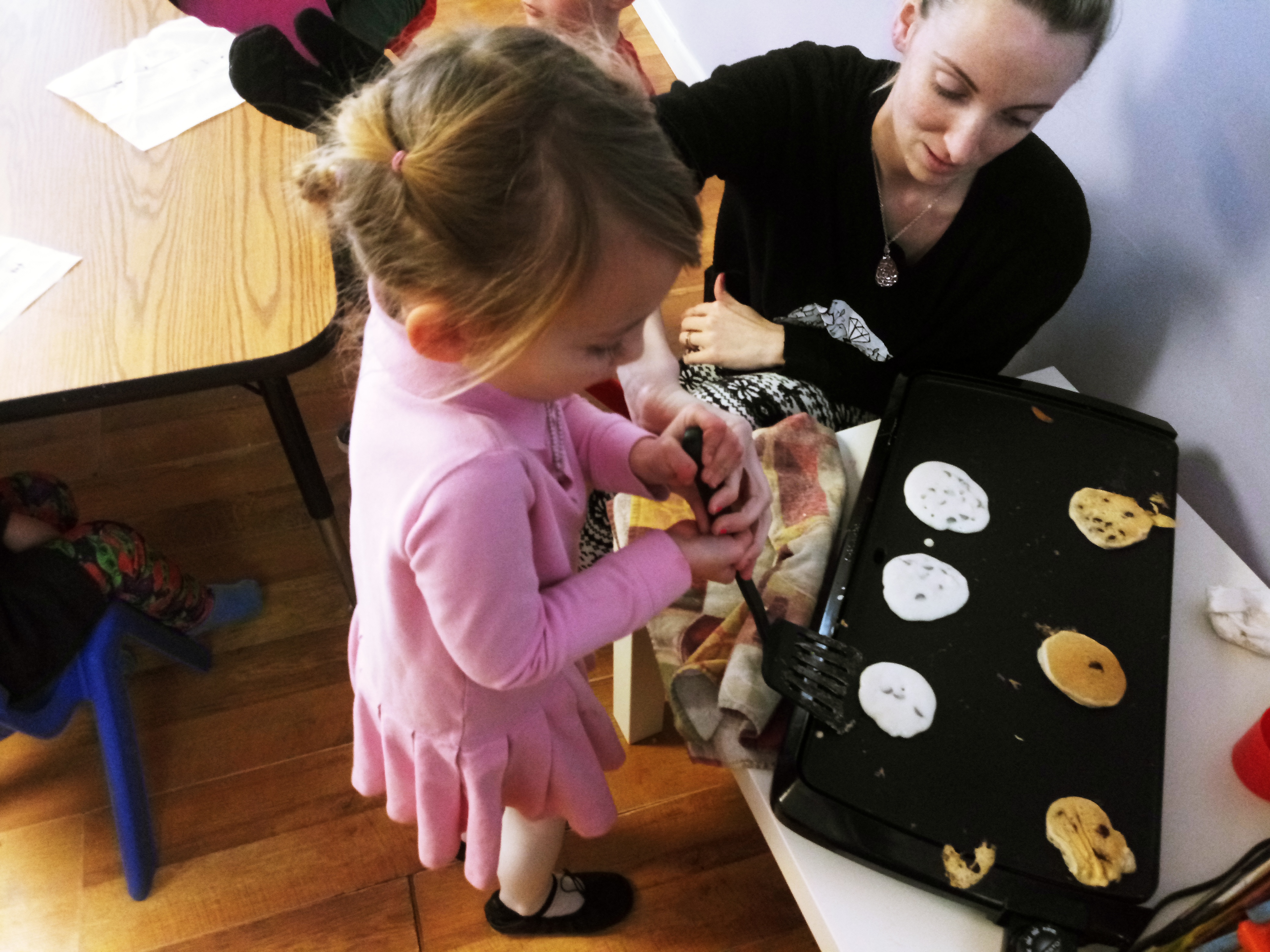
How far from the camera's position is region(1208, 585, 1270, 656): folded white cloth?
751 mm

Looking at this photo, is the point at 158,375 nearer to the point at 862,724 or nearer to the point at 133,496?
the point at 862,724

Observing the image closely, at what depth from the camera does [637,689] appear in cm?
112

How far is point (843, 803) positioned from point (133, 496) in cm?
146

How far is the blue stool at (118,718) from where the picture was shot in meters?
1.05

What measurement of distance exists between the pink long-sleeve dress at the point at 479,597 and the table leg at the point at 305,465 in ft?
1.06

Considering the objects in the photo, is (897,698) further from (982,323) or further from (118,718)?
(118,718)

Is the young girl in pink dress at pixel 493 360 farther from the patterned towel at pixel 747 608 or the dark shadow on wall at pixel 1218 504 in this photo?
the dark shadow on wall at pixel 1218 504

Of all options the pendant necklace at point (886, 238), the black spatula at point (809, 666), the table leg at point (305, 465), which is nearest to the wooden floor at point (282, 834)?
the table leg at point (305, 465)

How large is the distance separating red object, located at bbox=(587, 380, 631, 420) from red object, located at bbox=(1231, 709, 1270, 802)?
0.75 m

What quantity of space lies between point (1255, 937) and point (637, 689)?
2.45ft

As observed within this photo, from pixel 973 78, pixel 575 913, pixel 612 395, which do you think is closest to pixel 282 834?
pixel 575 913

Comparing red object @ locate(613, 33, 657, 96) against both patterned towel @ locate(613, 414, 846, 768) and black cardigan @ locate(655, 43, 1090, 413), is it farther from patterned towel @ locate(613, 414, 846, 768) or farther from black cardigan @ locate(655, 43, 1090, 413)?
patterned towel @ locate(613, 414, 846, 768)

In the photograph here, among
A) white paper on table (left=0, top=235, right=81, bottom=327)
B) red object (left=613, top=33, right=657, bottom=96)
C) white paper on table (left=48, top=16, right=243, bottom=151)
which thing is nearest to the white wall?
red object (left=613, top=33, right=657, bottom=96)

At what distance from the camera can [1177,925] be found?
1.78ft
